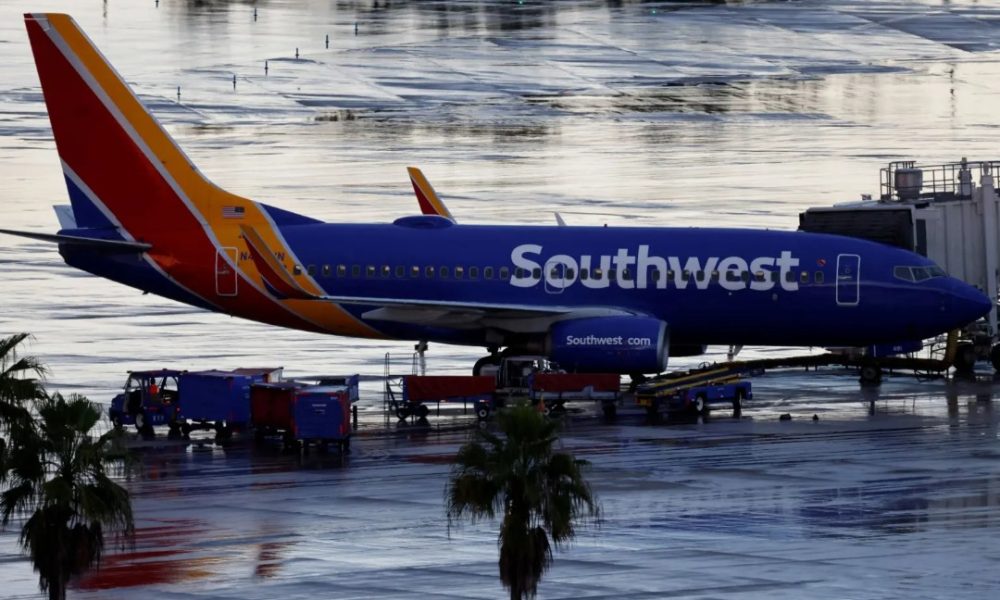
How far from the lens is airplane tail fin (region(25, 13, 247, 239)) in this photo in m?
61.0

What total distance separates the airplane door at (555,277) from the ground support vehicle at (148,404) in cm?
1067

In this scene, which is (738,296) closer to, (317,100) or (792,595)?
(792,595)

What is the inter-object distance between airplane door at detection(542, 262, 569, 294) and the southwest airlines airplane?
0.13 feet

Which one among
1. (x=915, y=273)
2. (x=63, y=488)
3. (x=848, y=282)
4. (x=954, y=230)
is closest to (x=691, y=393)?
(x=848, y=282)

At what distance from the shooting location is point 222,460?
5047 cm

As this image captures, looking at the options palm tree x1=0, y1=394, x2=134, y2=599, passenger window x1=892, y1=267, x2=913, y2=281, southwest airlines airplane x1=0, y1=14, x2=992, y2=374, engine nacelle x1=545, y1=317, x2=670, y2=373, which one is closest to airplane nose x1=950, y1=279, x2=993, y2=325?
southwest airlines airplane x1=0, y1=14, x2=992, y2=374

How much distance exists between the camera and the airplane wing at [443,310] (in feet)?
190

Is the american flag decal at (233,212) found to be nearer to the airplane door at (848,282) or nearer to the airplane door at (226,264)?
the airplane door at (226,264)

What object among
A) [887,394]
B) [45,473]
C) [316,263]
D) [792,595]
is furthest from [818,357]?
[45,473]

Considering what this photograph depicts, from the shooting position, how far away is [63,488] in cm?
3198

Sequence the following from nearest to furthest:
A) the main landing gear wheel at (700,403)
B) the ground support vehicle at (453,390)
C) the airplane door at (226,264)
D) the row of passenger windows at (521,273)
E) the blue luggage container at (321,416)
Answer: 1. the blue luggage container at (321,416)
2. the ground support vehicle at (453,390)
3. the main landing gear wheel at (700,403)
4. the row of passenger windows at (521,273)
5. the airplane door at (226,264)

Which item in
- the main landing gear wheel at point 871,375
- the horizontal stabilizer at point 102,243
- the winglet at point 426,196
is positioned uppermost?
the winglet at point 426,196

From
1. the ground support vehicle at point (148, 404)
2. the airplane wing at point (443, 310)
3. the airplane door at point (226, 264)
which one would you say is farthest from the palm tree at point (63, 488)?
the airplane door at point (226, 264)

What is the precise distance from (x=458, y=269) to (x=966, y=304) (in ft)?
44.7
